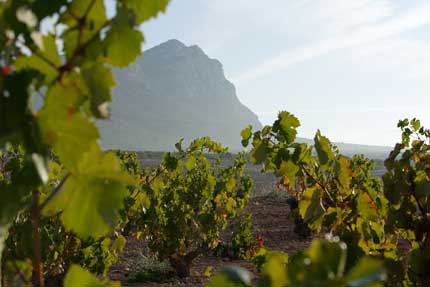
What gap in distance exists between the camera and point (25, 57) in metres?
0.66

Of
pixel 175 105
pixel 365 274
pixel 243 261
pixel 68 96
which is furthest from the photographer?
pixel 175 105

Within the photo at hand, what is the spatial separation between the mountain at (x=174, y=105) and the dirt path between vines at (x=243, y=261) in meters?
130

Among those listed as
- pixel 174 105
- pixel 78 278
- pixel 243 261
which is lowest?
pixel 243 261

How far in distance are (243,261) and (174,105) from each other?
171 metres

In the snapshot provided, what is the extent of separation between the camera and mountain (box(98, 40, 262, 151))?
150675mm

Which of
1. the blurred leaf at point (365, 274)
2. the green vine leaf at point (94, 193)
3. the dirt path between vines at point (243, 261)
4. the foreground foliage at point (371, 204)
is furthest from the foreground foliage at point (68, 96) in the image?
the dirt path between vines at point (243, 261)

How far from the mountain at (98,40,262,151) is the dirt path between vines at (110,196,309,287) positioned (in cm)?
12960

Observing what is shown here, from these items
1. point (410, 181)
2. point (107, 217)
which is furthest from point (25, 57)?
point (410, 181)

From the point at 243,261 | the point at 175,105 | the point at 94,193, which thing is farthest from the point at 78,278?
the point at 175,105

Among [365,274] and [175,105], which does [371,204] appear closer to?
[365,274]

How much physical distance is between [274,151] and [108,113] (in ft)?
5.63

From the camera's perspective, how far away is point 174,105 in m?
177

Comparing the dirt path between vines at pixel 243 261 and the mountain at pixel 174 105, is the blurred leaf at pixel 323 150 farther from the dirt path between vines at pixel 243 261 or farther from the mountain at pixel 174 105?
the mountain at pixel 174 105

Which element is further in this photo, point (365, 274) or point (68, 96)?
point (68, 96)
